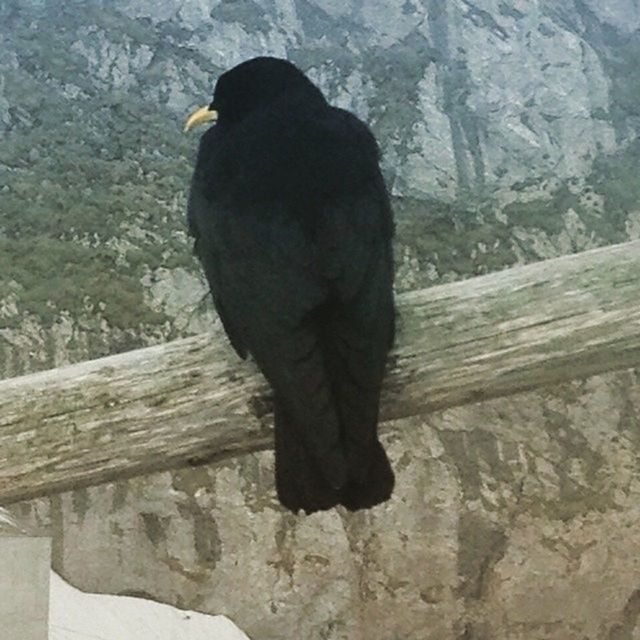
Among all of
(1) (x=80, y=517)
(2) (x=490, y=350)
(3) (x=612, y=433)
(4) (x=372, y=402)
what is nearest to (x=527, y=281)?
(2) (x=490, y=350)

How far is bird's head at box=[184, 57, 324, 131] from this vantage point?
6.30 ft

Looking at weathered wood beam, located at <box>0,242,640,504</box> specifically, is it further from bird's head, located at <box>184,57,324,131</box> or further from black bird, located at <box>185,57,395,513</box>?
bird's head, located at <box>184,57,324,131</box>

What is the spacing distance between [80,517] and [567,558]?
1278 mm

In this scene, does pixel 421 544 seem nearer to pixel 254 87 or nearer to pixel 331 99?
pixel 331 99

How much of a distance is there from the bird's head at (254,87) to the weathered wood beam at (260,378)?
489mm

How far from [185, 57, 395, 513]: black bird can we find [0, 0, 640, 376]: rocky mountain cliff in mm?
1556

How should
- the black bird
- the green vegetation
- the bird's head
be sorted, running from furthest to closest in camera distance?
1. the green vegetation
2. the bird's head
3. the black bird

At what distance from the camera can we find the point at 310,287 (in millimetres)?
1535

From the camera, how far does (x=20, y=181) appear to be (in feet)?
11.1

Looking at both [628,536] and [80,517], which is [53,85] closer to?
[80,517]

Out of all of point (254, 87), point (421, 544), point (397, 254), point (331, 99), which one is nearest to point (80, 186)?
point (331, 99)

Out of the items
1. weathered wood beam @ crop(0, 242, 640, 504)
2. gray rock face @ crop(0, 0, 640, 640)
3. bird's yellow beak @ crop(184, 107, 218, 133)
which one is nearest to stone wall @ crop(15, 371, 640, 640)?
gray rock face @ crop(0, 0, 640, 640)

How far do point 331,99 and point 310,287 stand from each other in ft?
6.82

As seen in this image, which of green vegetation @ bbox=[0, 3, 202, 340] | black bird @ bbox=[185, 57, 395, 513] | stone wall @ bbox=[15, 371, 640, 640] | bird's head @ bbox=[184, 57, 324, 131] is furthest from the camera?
green vegetation @ bbox=[0, 3, 202, 340]
